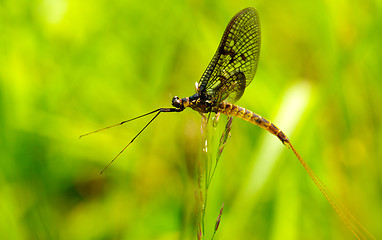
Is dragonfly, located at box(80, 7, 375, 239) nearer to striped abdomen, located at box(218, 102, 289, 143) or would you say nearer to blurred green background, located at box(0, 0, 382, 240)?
striped abdomen, located at box(218, 102, 289, 143)

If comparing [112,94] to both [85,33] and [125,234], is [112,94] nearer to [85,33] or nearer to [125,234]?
[85,33]

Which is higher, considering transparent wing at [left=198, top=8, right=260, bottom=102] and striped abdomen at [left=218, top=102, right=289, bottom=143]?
transparent wing at [left=198, top=8, right=260, bottom=102]

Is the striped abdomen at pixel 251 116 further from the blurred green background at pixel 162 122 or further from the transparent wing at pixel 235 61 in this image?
the blurred green background at pixel 162 122

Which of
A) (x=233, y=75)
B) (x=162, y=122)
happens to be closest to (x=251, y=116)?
(x=233, y=75)

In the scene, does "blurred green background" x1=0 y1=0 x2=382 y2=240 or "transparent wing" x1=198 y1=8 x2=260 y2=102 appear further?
"blurred green background" x1=0 y1=0 x2=382 y2=240

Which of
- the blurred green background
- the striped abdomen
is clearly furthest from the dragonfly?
the blurred green background

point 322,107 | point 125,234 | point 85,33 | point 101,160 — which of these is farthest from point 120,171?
point 322,107

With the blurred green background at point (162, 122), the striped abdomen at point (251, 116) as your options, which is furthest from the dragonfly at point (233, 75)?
the blurred green background at point (162, 122)
